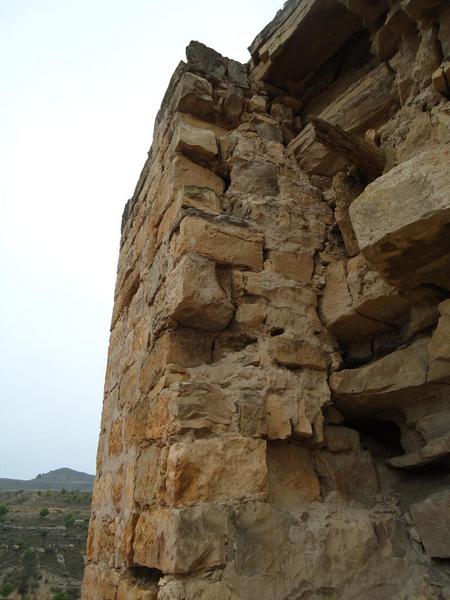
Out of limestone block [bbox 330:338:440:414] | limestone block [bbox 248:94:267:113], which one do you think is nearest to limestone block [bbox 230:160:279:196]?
limestone block [bbox 248:94:267:113]

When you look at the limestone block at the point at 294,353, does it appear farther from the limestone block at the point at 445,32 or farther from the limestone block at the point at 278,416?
the limestone block at the point at 445,32

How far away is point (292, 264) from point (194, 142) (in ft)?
2.44

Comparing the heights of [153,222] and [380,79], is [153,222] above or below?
below

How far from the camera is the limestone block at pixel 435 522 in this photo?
152 cm

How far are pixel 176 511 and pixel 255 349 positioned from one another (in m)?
0.64

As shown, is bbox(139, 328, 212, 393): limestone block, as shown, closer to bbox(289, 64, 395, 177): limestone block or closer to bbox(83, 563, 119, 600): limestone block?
bbox(83, 563, 119, 600): limestone block

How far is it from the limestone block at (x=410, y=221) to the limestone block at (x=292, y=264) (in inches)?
17.9

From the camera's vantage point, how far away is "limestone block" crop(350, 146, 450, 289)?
1.38 metres

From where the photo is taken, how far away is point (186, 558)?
1354 millimetres

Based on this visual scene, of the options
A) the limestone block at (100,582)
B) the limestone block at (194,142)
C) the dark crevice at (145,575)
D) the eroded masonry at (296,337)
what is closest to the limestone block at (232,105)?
the eroded masonry at (296,337)

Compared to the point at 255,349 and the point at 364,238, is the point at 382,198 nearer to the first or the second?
the point at 364,238

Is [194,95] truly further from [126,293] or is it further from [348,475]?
[348,475]

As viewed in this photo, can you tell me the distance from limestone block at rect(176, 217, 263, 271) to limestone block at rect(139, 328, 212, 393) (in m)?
0.31

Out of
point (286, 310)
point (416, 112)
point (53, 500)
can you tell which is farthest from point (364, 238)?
point (53, 500)
